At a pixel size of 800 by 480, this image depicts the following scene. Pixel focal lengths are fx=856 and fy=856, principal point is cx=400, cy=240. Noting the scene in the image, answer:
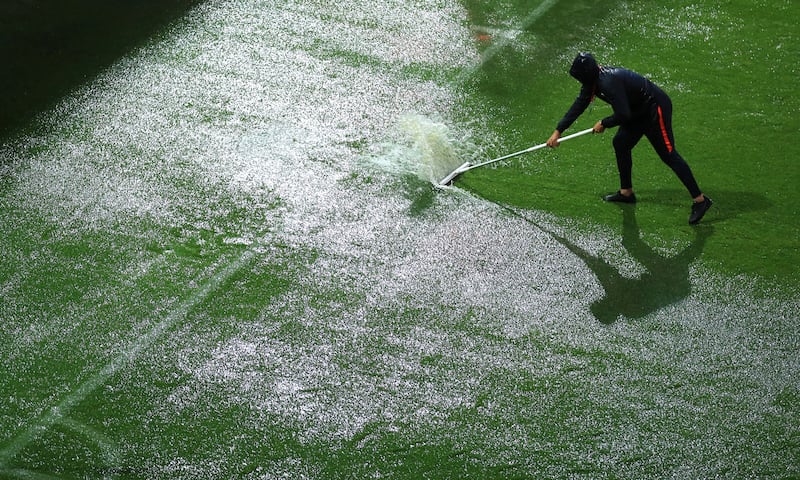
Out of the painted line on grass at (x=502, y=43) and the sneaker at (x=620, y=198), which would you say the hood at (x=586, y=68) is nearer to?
the sneaker at (x=620, y=198)

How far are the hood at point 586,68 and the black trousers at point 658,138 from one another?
446 mm

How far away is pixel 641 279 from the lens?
214 inches

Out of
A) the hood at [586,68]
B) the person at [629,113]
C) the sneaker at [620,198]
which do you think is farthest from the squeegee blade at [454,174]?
the hood at [586,68]

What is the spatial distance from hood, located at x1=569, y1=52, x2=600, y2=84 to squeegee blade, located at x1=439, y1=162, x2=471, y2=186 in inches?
44.8

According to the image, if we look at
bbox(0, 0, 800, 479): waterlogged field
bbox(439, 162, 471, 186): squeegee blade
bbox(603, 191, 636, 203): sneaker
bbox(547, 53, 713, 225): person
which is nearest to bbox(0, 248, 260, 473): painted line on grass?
bbox(0, 0, 800, 479): waterlogged field

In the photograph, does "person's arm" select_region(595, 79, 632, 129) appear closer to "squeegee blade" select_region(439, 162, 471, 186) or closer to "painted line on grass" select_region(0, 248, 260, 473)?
"squeegee blade" select_region(439, 162, 471, 186)

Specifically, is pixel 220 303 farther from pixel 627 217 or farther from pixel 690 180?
pixel 690 180

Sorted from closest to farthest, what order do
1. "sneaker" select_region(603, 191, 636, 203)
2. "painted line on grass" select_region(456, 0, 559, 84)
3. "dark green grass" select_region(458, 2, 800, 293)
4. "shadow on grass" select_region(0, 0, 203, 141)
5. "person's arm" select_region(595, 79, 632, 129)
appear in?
"person's arm" select_region(595, 79, 632, 129)
"dark green grass" select_region(458, 2, 800, 293)
"sneaker" select_region(603, 191, 636, 203)
"shadow on grass" select_region(0, 0, 203, 141)
"painted line on grass" select_region(456, 0, 559, 84)

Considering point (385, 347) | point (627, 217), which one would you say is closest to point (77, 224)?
point (385, 347)

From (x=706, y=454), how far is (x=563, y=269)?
1525 mm

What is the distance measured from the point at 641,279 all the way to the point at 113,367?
327cm

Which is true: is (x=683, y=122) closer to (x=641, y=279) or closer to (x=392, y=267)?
(x=641, y=279)

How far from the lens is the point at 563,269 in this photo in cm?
552

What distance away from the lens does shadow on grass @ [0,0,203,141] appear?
7.04 m
